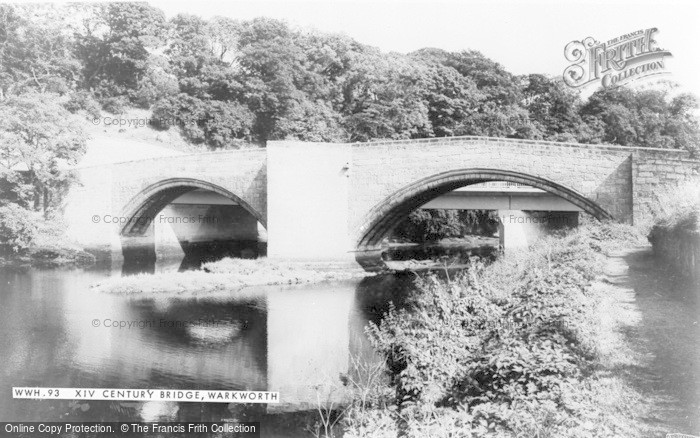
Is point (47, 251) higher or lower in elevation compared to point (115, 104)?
lower

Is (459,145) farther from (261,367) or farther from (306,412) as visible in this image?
(306,412)

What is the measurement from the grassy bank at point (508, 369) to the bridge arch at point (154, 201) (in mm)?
12208

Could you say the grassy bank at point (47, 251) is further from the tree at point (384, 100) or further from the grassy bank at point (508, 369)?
the grassy bank at point (508, 369)

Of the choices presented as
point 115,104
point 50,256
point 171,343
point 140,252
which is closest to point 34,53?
point 115,104

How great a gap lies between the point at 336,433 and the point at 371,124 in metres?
12.6

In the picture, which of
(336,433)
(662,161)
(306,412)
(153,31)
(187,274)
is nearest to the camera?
(336,433)

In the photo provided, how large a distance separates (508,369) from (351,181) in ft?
44.7

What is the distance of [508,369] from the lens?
5.94 meters

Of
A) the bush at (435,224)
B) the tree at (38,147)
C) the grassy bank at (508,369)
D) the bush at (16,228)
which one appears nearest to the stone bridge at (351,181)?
the tree at (38,147)

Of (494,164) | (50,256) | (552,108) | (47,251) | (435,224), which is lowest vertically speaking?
(50,256)

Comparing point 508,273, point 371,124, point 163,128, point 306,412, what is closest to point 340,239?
point 371,124

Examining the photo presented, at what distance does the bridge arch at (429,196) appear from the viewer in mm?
16922

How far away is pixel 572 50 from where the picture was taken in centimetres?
1091

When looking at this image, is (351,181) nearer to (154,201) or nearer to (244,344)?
(154,201)
